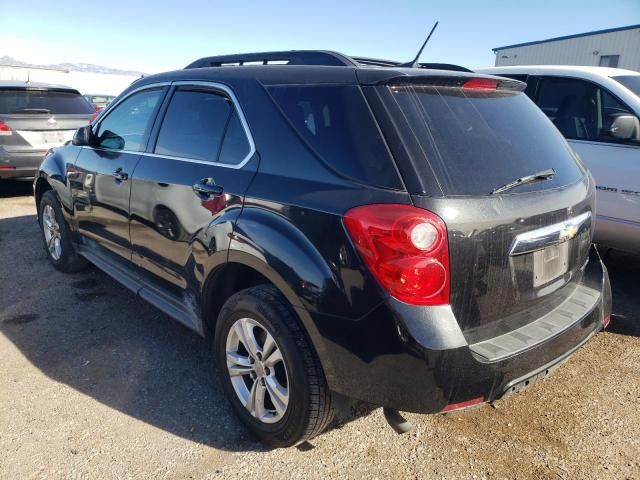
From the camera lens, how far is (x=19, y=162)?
7.01 metres

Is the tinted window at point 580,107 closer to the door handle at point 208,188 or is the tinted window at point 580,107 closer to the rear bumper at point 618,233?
the rear bumper at point 618,233

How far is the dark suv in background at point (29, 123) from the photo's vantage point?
696 centimetres

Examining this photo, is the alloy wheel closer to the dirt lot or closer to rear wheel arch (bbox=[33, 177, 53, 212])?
the dirt lot

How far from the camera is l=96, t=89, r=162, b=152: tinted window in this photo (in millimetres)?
3277

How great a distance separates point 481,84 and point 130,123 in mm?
2428

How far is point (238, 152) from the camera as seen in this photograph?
2480 millimetres

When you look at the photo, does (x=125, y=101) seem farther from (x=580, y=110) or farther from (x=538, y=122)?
(x=580, y=110)

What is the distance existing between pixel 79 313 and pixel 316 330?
252 centimetres

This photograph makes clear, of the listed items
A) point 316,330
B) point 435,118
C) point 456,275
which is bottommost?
point 316,330

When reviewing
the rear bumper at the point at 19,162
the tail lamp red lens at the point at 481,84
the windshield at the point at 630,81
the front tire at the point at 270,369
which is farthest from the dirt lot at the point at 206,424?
the rear bumper at the point at 19,162

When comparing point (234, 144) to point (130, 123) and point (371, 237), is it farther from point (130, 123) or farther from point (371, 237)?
point (130, 123)

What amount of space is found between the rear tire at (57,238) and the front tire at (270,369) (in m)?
2.42

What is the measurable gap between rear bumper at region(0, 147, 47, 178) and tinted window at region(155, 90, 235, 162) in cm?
506

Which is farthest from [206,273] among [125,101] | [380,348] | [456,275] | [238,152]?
[125,101]
